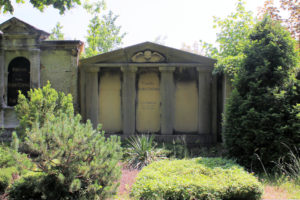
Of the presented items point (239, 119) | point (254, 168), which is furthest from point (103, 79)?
point (254, 168)

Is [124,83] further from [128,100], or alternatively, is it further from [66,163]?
[66,163]

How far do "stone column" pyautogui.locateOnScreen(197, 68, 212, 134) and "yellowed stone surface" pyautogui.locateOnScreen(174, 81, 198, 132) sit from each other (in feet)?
0.85

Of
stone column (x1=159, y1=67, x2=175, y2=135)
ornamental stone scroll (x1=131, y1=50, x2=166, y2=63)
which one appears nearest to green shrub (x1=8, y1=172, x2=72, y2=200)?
stone column (x1=159, y1=67, x2=175, y2=135)

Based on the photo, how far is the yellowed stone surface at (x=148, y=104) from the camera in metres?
9.41

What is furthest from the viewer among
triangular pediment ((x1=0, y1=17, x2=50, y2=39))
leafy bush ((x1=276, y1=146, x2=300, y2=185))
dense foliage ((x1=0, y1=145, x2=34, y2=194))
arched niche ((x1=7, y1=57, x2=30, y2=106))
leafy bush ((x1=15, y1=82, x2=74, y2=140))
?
arched niche ((x1=7, y1=57, x2=30, y2=106))

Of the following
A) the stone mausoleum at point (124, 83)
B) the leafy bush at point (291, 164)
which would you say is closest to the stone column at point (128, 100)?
the stone mausoleum at point (124, 83)

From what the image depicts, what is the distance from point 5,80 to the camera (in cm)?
927

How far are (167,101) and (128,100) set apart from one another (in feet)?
4.36

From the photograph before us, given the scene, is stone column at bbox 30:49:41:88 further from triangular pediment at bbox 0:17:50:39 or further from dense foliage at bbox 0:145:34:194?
dense foliage at bbox 0:145:34:194

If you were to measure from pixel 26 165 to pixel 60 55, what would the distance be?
624 centimetres

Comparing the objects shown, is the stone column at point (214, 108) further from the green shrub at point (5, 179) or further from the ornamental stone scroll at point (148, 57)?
the green shrub at point (5, 179)

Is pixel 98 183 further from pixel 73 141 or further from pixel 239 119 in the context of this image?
pixel 239 119

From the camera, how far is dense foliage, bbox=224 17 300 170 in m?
5.66

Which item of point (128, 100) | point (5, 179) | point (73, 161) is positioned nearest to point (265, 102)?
point (73, 161)
